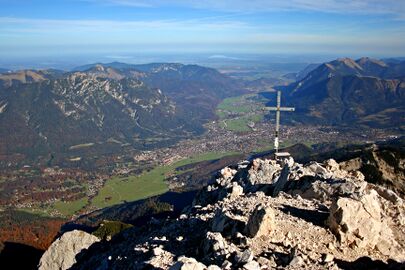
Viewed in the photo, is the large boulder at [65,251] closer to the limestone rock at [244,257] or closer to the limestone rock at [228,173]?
the limestone rock at [228,173]

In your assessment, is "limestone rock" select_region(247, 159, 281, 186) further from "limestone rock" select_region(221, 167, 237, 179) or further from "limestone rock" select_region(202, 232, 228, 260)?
"limestone rock" select_region(202, 232, 228, 260)

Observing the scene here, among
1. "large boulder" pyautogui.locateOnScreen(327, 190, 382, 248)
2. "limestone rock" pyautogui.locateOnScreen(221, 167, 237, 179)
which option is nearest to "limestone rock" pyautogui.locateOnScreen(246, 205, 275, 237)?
"large boulder" pyautogui.locateOnScreen(327, 190, 382, 248)

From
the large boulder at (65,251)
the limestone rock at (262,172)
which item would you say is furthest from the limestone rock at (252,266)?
the large boulder at (65,251)

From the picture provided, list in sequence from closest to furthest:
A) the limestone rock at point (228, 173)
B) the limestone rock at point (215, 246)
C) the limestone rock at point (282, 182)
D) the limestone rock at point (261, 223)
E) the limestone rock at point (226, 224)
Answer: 1. the limestone rock at point (215, 246)
2. the limestone rock at point (261, 223)
3. the limestone rock at point (226, 224)
4. the limestone rock at point (282, 182)
5. the limestone rock at point (228, 173)

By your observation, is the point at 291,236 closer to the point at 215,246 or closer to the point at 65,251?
the point at 215,246

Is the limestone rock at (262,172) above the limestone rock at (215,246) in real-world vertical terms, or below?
below

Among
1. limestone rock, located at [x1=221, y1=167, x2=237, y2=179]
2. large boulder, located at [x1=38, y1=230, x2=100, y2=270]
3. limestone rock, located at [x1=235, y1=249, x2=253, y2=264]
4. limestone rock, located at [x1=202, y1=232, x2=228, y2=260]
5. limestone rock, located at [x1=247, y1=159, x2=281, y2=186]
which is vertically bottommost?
large boulder, located at [x1=38, y1=230, x2=100, y2=270]

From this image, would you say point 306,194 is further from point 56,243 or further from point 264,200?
point 56,243
